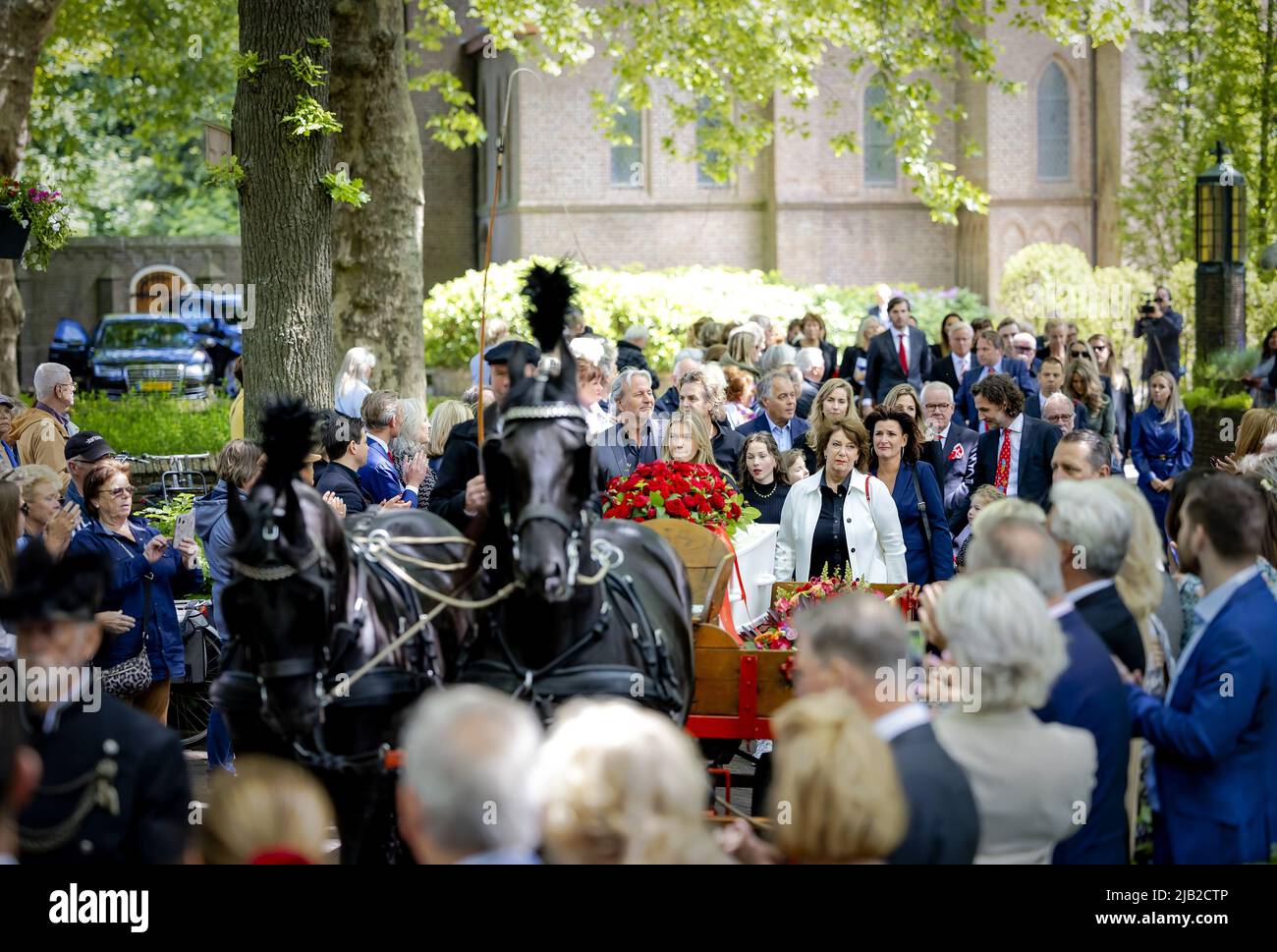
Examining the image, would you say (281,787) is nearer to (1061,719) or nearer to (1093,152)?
(1061,719)

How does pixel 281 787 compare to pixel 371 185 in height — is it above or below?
below

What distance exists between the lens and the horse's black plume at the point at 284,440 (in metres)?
5.80

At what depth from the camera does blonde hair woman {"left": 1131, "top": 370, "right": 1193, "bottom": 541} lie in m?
16.6

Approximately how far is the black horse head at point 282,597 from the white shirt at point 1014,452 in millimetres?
7160

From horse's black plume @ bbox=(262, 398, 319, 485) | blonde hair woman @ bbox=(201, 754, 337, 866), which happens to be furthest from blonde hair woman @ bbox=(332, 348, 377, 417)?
blonde hair woman @ bbox=(201, 754, 337, 866)

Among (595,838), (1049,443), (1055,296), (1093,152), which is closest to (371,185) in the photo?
(1049,443)

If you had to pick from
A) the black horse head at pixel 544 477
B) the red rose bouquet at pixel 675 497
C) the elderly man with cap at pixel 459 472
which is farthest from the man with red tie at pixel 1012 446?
the black horse head at pixel 544 477

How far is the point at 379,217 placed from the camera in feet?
59.0

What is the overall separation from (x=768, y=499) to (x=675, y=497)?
2.62 meters

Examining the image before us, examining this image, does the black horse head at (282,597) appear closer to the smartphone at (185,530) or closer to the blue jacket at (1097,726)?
the blue jacket at (1097,726)

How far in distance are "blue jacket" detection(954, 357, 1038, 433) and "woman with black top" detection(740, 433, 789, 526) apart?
6.30 meters

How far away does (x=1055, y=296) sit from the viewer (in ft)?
117
